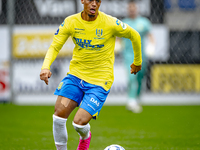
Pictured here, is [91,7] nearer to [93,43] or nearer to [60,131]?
[93,43]

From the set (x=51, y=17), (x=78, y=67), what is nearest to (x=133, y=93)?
(x=51, y=17)

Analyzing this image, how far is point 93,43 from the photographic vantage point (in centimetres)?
367

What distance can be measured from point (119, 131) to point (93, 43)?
2.07 metres

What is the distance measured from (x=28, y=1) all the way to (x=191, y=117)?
4846 mm

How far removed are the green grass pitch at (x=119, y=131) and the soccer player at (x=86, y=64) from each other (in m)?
0.81

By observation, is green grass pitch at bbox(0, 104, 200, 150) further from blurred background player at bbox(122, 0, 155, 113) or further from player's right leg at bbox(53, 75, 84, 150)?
player's right leg at bbox(53, 75, 84, 150)

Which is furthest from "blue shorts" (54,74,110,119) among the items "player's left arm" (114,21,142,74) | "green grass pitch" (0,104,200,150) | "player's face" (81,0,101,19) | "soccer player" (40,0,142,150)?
"green grass pitch" (0,104,200,150)

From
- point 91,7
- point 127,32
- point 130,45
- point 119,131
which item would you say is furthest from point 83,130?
point 130,45

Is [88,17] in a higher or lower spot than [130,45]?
higher

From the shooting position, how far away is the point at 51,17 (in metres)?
9.40

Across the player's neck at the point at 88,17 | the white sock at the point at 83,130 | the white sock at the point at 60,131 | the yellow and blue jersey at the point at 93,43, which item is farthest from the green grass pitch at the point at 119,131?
the player's neck at the point at 88,17

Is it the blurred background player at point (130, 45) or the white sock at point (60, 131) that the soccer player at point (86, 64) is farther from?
the blurred background player at point (130, 45)

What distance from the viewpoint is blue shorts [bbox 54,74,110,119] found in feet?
11.7

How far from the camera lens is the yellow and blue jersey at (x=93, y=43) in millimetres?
3646
